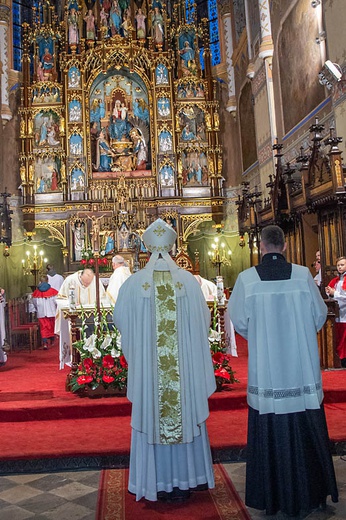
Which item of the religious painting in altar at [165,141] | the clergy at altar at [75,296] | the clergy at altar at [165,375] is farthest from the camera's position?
the religious painting in altar at [165,141]

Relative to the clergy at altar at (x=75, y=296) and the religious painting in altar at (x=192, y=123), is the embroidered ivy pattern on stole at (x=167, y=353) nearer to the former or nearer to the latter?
Result: the clergy at altar at (x=75, y=296)

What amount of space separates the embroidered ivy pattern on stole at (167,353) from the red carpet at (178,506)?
60cm

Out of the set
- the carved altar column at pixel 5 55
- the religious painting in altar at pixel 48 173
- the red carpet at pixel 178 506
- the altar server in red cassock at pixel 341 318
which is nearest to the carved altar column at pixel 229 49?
the religious painting in altar at pixel 48 173

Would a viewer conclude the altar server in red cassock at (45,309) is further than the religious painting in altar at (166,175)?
No

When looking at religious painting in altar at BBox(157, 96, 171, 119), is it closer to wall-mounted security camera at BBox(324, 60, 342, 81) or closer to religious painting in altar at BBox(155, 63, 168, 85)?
religious painting in altar at BBox(155, 63, 168, 85)

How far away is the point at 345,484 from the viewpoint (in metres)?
4.26

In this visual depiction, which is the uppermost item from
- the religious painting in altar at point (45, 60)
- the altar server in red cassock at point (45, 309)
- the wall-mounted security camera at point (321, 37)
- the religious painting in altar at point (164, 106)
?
the religious painting in altar at point (45, 60)

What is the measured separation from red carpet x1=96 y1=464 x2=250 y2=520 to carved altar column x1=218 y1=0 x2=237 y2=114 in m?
17.7

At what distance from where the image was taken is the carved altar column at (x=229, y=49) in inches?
795

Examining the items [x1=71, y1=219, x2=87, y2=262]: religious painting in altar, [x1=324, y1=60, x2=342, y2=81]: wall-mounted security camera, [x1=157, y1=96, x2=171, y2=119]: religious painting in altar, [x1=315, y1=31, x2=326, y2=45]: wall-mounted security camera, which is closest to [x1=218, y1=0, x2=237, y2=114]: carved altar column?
[x1=157, y1=96, x2=171, y2=119]: religious painting in altar

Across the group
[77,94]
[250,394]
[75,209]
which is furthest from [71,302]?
[77,94]

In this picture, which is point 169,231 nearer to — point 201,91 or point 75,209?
point 75,209

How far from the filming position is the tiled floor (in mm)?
3852

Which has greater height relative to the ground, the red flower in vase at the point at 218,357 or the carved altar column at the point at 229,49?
the carved altar column at the point at 229,49
